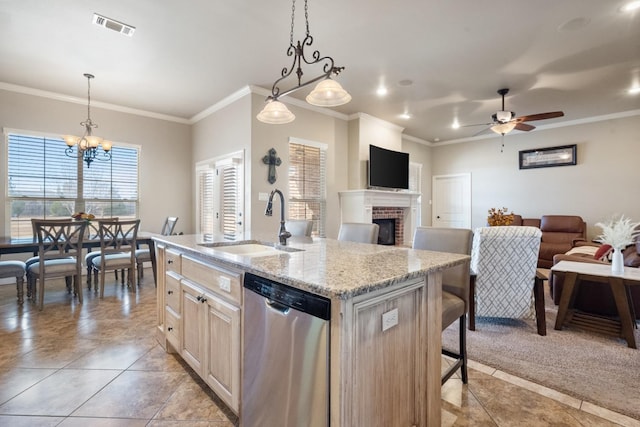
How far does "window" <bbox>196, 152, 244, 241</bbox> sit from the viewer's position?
189 inches

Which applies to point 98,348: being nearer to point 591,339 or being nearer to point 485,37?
point 591,339

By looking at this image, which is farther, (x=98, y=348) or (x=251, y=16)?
(x=251, y=16)

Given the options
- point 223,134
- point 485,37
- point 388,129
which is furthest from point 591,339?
point 223,134

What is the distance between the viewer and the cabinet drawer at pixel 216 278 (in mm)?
1505

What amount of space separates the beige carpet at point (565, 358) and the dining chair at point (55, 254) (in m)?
4.10

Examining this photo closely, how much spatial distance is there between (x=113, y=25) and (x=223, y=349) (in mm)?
3225

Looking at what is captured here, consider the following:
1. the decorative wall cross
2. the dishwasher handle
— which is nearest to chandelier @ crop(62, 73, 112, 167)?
the decorative wall cross

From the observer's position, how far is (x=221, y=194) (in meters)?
5.26

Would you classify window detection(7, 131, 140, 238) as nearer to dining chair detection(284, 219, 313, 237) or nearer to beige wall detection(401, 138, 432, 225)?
dining chair detection(284, 219, 313, 237)

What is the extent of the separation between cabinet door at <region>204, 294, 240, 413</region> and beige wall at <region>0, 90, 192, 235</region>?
469 centimetres

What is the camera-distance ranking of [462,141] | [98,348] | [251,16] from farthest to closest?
1. [462,141]
2. [251,16]
3. [98,348]

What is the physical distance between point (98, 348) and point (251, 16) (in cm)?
317

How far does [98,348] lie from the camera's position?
8.13 feet

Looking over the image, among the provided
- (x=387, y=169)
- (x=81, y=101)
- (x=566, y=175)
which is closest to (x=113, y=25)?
(x=81, y=101)
